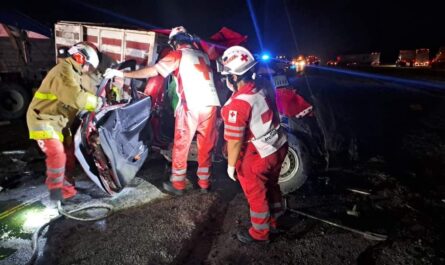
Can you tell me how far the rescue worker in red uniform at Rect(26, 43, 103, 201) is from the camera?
338cm

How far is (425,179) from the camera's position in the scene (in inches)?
175

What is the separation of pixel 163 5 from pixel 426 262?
20.0 m

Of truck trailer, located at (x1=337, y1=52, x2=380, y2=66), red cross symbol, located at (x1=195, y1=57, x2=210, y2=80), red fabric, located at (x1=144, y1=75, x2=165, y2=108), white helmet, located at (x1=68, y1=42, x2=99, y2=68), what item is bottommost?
red fabric, located at (x1=144, y1=75, x2=165, y2=108)

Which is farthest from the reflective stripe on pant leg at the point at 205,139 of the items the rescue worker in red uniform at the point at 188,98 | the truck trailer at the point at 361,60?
the truck trailer at the point at 361,60

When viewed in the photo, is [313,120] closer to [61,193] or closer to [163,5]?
[61,193]

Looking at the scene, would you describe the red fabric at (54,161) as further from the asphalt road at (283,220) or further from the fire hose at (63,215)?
the asphalt road at (283,220)

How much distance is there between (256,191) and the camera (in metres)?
2.90

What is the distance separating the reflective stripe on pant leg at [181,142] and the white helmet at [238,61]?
1149mm

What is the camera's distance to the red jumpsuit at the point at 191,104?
3.78 meters

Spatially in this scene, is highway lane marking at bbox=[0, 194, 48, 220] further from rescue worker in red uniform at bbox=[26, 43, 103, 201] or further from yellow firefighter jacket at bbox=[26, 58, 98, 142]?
yellow firefighter jacket at bbox=[26, 58, 98, 142]

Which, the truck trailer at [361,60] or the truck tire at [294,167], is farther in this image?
the truck trailer at [361,60]

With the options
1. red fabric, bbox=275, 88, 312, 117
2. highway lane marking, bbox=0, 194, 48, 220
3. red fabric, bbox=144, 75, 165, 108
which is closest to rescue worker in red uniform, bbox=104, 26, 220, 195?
red fabric, bbox=144, 75, 165, 108

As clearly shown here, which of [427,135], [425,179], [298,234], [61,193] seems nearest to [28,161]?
[61,193]

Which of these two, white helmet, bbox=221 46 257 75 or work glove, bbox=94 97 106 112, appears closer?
white helmet, bbox=221 46 257 75
